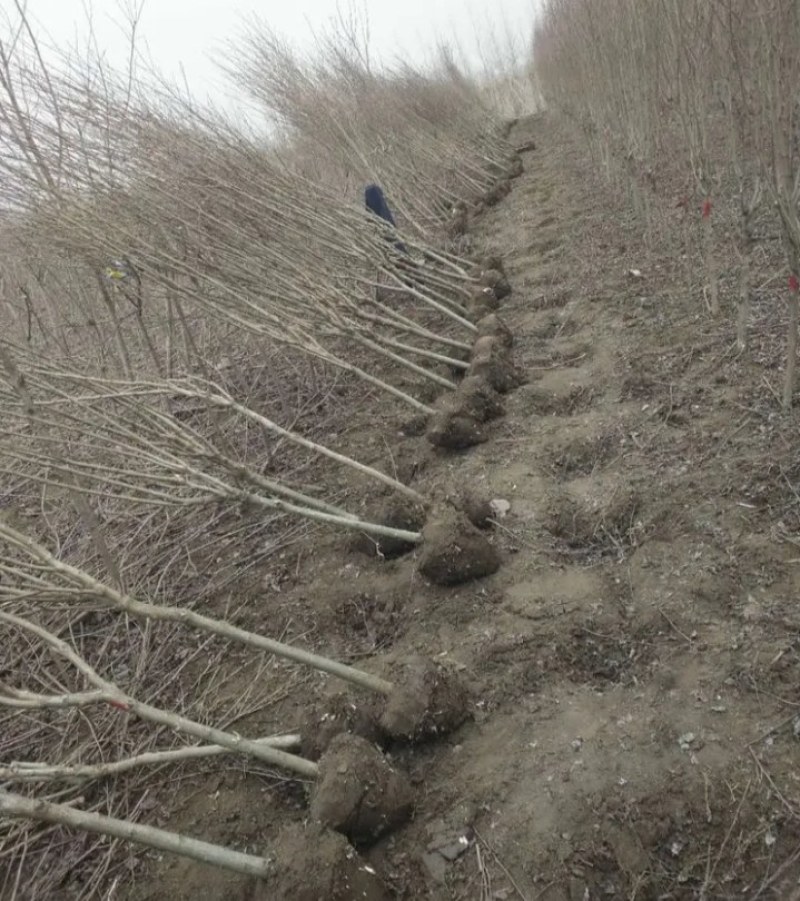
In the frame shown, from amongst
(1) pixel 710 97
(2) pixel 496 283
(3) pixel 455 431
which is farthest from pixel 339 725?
(2) pixel 496 283

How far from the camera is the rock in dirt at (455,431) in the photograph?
3305 mm

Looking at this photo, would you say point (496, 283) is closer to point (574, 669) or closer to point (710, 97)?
point (710, 97)

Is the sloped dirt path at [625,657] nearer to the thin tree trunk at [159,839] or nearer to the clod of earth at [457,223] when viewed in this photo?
the thin tree trunk at [159,839]

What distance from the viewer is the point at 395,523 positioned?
9.14 feet

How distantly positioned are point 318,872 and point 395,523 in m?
1.44

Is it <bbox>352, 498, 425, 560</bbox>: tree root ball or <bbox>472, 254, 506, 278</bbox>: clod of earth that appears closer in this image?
<bbox>352, 498, 425, 560</bbox>: tree root ball

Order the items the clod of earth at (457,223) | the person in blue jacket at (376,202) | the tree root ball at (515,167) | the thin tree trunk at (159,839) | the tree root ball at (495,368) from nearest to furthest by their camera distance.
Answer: the thin tree trunk at (159,839), the tree root ball at (495,368), the person in blue jacket at (376,202), the clod of earth at (457,223), the tree root ball at (515,167)

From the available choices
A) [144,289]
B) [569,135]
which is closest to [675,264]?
[144,289]

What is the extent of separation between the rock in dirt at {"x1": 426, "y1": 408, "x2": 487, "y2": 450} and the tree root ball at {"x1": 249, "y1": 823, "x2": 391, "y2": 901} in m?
2.02

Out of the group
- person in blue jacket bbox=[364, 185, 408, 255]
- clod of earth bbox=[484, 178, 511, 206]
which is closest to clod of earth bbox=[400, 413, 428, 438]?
person in blue jacket bbox=[364, 185, 408, 255]

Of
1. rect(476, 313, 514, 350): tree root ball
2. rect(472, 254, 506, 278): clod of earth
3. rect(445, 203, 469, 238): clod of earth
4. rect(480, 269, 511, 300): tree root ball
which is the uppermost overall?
rect(445, 203, 469, 238): clod of earth

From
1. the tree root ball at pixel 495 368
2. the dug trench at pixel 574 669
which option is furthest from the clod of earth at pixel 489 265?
the dug trench at pixel 574 669

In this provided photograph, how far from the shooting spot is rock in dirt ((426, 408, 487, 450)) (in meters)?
3.30

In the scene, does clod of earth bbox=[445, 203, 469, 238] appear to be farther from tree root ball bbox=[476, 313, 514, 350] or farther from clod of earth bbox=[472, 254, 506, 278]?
tree root ball bbox=[476, 313, 514, 350]
